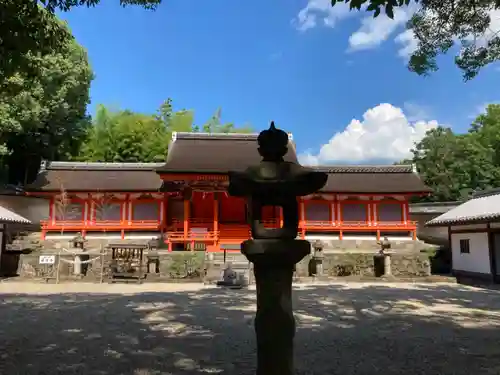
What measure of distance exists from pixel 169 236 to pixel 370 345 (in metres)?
14.9

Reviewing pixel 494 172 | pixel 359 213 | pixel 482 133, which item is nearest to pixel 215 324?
pixel 359 213

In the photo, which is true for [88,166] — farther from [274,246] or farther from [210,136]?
[274,246]

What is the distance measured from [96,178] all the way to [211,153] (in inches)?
280

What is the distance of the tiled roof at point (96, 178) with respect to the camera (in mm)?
21969

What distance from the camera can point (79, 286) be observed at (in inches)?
565

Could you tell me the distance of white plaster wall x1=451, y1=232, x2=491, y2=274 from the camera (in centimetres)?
1572

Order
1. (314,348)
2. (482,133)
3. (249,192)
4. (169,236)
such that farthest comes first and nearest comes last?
(482,133), (169,236), (314,348), (249,192)

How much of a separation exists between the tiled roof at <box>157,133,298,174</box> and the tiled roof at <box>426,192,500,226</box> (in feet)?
31.7

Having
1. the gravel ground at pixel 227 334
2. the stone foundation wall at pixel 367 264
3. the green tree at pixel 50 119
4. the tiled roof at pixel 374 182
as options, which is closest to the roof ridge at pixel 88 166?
the green tree at pixel 50 119

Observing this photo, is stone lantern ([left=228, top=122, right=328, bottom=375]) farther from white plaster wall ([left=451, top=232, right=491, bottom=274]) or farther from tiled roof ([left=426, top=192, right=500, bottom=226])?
white plaster wall ([left=451, top=232, right=491, bottom=274])

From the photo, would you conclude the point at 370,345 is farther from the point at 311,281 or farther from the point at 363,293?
the point at 311,281

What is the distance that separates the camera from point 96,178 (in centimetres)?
2352

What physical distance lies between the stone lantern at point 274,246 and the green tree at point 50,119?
22137 millimetres

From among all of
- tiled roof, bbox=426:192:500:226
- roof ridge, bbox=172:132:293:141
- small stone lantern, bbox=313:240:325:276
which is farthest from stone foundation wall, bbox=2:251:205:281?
tiled roof, bbox=426:192:500:226
